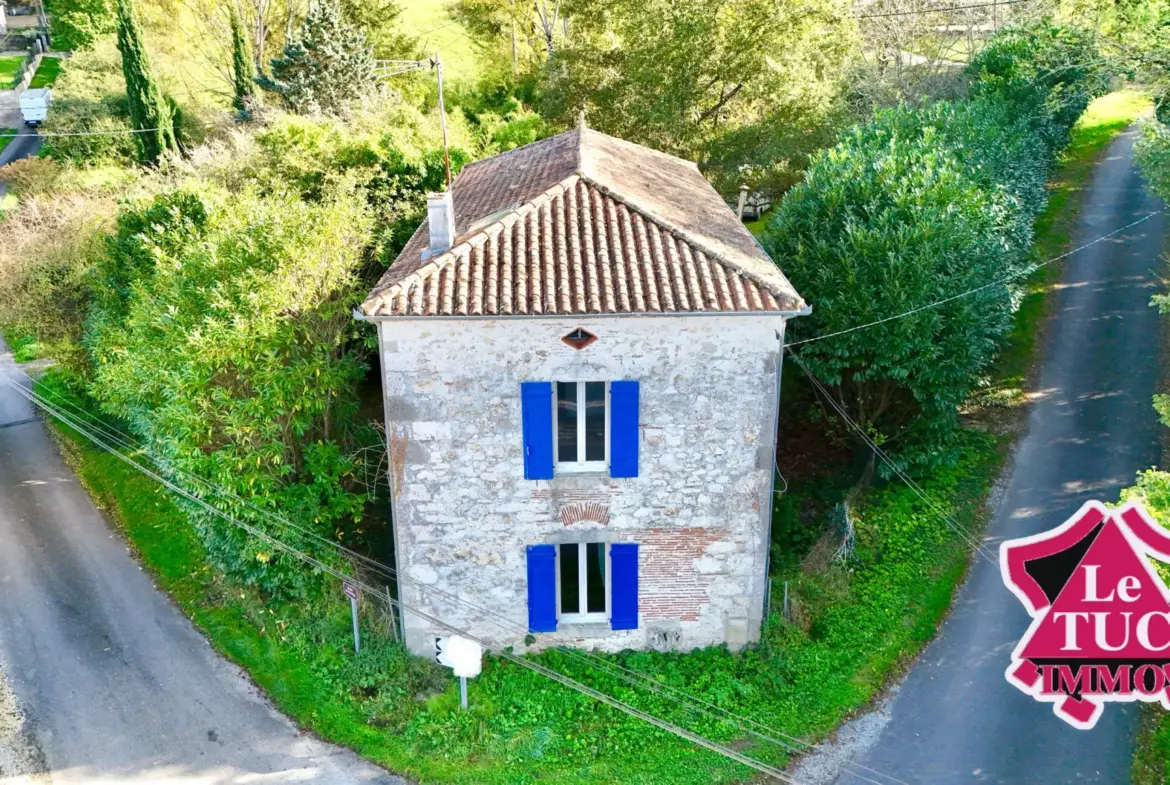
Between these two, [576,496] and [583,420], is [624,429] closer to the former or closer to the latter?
[583,420]

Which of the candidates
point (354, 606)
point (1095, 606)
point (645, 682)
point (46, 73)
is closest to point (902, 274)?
point (645, 682)

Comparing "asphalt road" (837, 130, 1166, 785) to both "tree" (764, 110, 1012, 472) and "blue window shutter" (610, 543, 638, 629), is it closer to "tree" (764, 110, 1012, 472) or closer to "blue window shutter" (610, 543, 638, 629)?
"tree" (764, 110, 1012, 472)

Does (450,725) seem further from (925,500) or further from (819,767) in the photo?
(925,500)

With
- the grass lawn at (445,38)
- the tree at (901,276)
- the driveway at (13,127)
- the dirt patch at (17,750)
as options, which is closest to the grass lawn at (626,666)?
the tree at (901,276)

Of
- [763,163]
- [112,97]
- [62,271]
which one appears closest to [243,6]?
A: [112,97]

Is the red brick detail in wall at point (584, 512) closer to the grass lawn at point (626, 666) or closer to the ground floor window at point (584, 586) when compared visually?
the ground floor window at point (584, 586)
